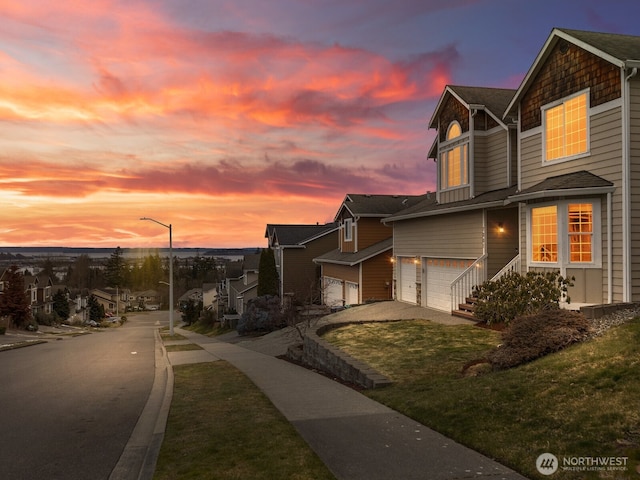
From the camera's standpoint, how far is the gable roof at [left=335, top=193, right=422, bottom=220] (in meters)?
34.5

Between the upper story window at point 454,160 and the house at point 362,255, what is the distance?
Answer: 26.5 ft

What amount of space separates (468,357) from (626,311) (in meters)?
3.97

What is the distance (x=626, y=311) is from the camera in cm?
1217

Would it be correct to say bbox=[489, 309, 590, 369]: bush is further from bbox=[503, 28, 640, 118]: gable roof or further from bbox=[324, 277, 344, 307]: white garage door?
bbox=[324, 277, 344, 307]: white garage door

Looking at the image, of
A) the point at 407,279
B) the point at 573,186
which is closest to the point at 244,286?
the point at 407,279

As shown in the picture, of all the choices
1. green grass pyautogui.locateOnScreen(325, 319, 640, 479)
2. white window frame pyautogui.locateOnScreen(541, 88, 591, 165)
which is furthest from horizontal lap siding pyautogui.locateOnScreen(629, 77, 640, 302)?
green grass pyautogui.locateOnScreen(325, 319, 640, 479)

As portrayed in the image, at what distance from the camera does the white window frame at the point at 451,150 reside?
21.8m

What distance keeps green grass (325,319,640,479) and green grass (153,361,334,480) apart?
7.36 feet

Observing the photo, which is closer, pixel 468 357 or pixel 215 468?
pixel 215 468

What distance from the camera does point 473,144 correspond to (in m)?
21.3

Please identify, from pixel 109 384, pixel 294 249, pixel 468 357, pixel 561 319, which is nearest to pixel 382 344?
pixel 468 357

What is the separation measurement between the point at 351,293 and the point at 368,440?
25632mm

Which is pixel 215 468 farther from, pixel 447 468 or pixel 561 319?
pixel 561 319

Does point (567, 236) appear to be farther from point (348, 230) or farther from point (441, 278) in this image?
point (348, 230)
